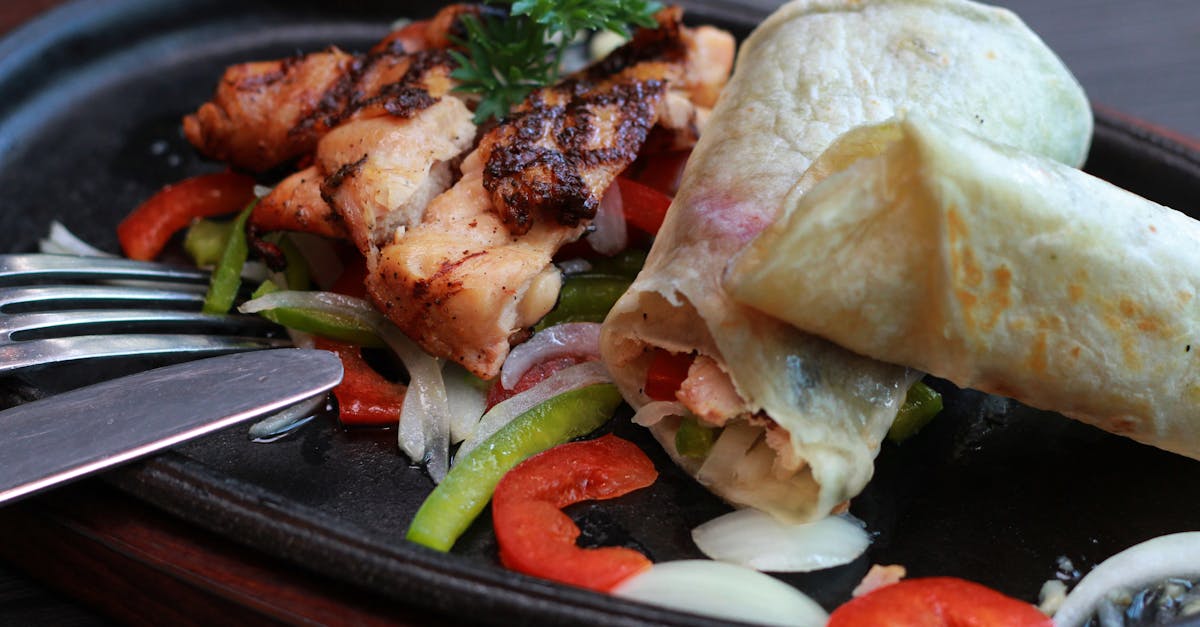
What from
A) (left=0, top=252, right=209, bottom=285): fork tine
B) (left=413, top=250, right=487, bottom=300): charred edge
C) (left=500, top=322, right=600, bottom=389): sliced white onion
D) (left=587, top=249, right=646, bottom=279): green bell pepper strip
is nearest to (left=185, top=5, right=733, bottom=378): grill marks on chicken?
(left=413, top=250, right=487, bottom=300): charred edge

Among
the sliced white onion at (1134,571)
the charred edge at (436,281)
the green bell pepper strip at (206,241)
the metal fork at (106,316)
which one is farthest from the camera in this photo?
the green bell pepper strip at (206,241)

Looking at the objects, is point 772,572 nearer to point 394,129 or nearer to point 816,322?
point 816,322

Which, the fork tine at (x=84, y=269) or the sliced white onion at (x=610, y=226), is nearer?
the fork tine at (x=84, y=269)

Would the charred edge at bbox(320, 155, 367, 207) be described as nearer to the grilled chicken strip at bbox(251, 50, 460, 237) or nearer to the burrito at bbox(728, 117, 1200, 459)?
the grilled chicken strip at bbox(251, 50, 460, 237)

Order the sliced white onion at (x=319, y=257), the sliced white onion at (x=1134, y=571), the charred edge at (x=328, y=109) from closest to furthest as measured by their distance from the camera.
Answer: the sliced white onion at (x=1134, y=571)
the sliced white onion at (x=319, y=257)
the charred edge at (x=328, y=109)

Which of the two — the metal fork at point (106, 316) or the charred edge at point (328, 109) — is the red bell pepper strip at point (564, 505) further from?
the charred edge at point (328, 109)

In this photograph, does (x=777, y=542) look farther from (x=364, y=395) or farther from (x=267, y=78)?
(x=267, y=78)

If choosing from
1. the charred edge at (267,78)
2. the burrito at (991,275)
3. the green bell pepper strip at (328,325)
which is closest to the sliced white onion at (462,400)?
the green bell pepper strip at (328,325)
